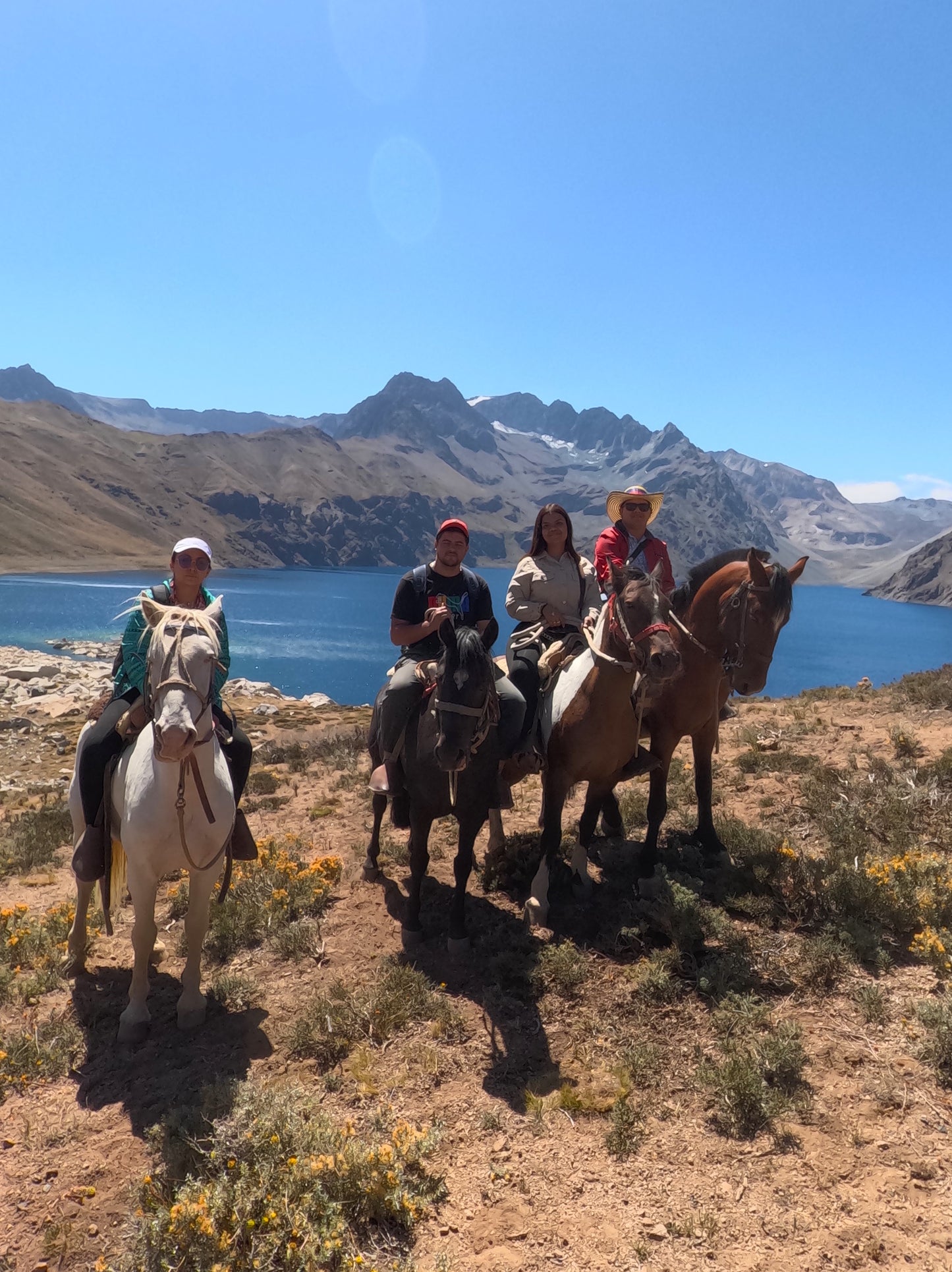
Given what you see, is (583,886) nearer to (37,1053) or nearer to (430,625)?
(430,625)

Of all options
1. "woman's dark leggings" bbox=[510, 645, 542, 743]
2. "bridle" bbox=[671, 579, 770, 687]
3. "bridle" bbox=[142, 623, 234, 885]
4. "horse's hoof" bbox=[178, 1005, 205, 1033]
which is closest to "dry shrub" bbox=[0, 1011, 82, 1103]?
"horse's hoof" bbox=[178, 1005, 205, 1033]

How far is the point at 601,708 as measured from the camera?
19.7 ft

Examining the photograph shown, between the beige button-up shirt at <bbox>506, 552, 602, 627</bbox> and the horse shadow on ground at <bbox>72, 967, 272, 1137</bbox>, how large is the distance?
14.0 feet

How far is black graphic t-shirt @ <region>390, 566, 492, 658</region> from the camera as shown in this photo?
6.17 m

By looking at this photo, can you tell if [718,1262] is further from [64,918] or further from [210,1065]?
[64,918]

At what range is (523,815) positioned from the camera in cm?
918

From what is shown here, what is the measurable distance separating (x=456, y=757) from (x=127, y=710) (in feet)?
8.61

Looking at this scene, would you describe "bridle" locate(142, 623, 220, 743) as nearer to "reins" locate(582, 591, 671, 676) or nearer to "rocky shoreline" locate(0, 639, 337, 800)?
"rocky shoreline" locate(0, 639, 337, 800)

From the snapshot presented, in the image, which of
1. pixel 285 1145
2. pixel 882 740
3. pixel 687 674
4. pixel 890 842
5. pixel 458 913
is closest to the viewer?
pixel 285 1145

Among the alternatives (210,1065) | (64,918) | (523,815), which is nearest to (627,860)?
(523,815)

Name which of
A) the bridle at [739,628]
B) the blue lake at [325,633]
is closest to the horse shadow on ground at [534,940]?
the bridle at [739,628]

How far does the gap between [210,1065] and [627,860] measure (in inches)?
170

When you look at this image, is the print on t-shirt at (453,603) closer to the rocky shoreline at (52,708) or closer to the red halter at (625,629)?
the red halter at (625,629)

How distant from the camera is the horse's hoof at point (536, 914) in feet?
20.1
